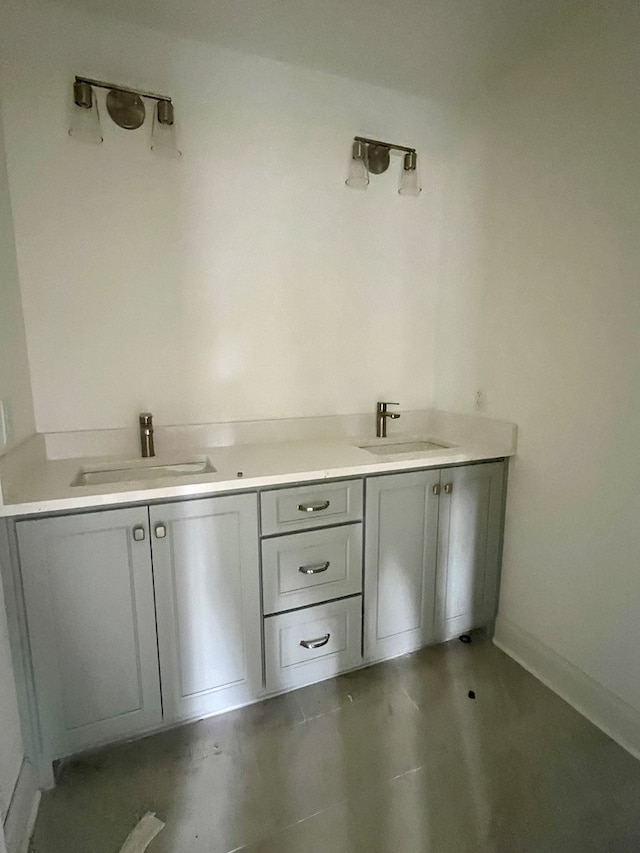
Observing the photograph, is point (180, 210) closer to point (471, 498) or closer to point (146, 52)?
point (146, 52)

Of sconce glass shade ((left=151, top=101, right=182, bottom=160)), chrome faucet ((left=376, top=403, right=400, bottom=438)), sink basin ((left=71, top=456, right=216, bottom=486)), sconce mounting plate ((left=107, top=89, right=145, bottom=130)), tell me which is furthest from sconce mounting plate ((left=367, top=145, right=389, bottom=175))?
sink basin ((left=71, top=456, right=216, bottom=486))

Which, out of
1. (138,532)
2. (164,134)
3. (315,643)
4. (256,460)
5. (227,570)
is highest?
(164,134)

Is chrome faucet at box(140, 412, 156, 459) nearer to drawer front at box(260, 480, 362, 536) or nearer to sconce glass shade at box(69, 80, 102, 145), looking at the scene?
drawer front at box(260, 480, 362, 536)

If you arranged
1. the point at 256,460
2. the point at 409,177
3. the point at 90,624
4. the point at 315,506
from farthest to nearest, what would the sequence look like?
the point at 409,177
the point at 256,460
the point at 315,506
the point at 90,624

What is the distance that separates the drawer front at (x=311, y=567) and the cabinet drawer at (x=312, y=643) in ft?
0.16

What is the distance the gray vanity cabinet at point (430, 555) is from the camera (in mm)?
1666

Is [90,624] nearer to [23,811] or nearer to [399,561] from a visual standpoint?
[23,811]

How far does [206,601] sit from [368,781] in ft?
2.43

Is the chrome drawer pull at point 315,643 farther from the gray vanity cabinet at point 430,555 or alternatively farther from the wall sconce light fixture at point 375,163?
the wall sconce light fixture at point 375,163

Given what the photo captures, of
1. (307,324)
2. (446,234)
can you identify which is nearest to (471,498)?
(307,324)

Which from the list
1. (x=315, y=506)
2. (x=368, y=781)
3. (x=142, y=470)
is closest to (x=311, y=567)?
(x=315, y=506)

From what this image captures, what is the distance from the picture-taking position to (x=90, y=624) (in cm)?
129

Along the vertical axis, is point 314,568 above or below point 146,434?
below

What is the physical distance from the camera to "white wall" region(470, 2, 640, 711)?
4.50 ft
